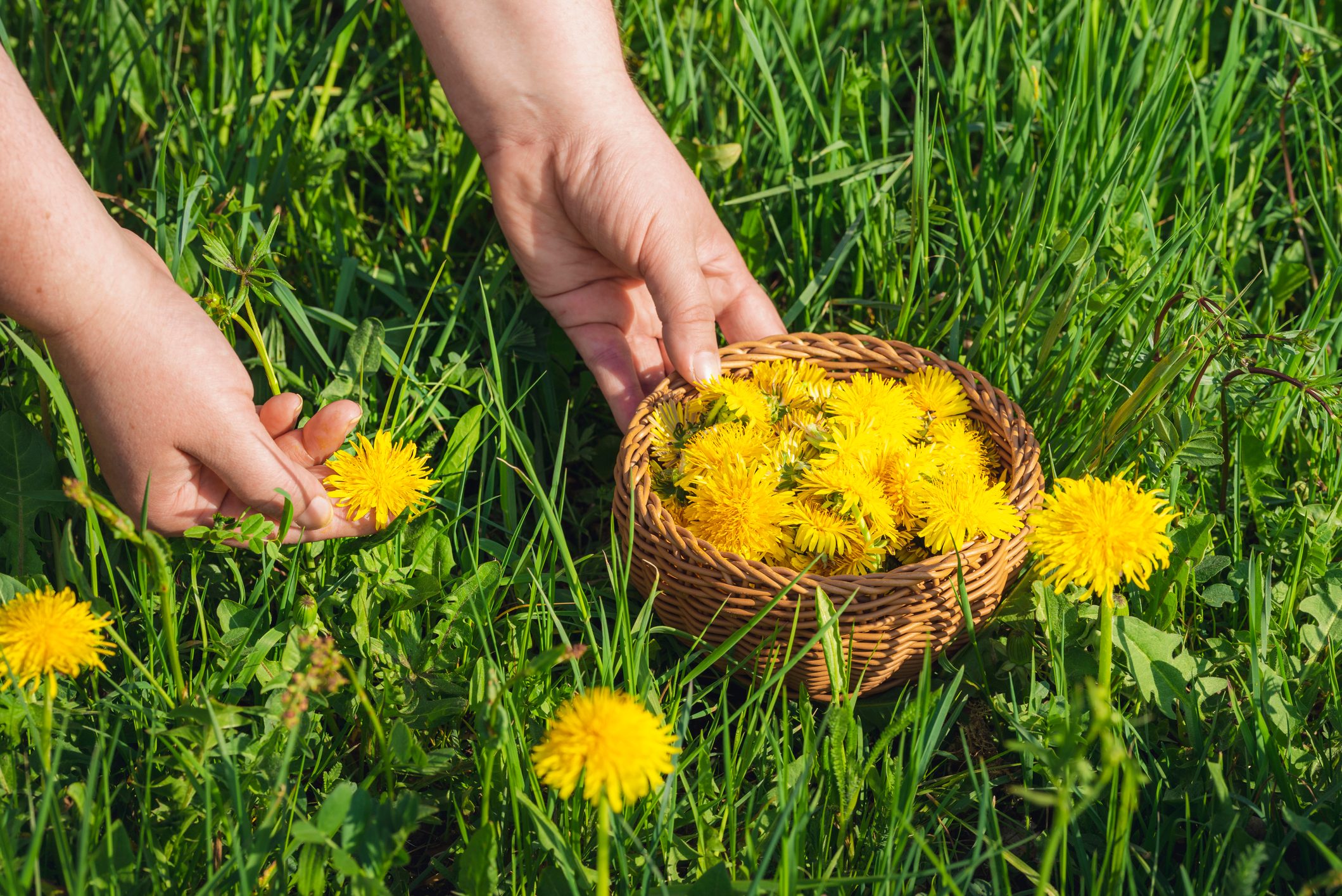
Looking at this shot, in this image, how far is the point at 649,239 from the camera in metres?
1.71

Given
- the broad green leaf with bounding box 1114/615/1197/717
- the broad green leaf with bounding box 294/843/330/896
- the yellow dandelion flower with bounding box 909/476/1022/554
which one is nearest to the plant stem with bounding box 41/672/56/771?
the broad green leaf with bounding box 294/843/330/896

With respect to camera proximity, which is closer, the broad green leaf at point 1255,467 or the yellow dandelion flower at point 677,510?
the yellow dandelion flower at point 677,510

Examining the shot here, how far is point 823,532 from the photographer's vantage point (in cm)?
144

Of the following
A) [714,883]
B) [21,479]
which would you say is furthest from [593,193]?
[714,883]

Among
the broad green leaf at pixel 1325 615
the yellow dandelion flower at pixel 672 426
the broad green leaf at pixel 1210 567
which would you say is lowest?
the broad green leaf at pixel 1325 615

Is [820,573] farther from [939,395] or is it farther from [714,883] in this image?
[714,883]

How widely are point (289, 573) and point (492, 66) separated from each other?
97 centimetres

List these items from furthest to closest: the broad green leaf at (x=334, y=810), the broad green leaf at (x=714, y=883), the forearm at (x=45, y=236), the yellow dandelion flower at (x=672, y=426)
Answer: the yellow dandelion flower at (x=672, y=426), the forearm at (x=45, y=236), the broad green leaf at (x=714, y=883), the broad green leaf at (x=334, y=810)

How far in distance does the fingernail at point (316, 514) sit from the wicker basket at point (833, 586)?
0.42 metres

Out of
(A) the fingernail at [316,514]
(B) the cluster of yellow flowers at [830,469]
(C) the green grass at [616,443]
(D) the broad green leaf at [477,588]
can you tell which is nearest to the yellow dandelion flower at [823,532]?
(B) the cluster of yellow flowers at [830,469]

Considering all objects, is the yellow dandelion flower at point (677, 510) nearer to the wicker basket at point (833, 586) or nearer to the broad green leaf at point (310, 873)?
the wicker basket at point (833, 586)

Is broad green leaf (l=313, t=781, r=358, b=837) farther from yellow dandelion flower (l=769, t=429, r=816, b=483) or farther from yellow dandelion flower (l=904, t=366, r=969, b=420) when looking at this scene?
yellow dandelion flower (l=904, t=366, r=969, b=420)

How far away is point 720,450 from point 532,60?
82cm

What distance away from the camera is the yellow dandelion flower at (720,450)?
1511 mm
